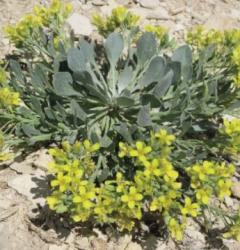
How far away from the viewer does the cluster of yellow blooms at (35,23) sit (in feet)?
11.2

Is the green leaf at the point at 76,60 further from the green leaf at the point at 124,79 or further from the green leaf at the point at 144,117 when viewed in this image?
the green leaf at the point at 144,117

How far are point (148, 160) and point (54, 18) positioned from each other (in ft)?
5.00

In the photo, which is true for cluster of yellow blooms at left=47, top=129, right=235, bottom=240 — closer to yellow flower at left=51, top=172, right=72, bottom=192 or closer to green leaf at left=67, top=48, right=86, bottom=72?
yellow flower at left=51, top=172, right=72, bottom=192

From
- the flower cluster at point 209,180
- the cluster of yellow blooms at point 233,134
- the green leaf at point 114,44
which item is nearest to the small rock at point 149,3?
the green leaf at point 114,44

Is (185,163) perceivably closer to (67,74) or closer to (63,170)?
(63,170)

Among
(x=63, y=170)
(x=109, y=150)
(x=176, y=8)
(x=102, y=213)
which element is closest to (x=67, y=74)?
(x=109, y=150)

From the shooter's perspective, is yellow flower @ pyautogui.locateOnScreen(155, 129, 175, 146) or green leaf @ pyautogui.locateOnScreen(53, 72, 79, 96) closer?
yellow flower @ pyautogui.locateOnScreen(155, 129, 175, 146)

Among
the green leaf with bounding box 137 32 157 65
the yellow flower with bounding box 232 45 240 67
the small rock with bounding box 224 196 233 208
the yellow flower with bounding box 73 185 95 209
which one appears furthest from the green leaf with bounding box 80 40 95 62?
the small rock with bounding box 224 196 233 208

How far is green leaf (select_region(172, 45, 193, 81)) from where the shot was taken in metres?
3.22

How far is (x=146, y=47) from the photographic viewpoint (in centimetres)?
331

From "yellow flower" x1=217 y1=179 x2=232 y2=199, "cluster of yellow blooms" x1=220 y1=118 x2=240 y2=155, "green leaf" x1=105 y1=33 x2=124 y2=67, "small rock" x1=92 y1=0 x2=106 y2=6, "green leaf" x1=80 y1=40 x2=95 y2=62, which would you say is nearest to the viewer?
"yellow flower" x1=217 y1=179 x2=232 y2=199

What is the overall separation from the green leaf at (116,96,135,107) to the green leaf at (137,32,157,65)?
18.9 inches

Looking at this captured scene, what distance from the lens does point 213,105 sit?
3227 millimetres

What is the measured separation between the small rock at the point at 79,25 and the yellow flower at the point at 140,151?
193 centimetres
